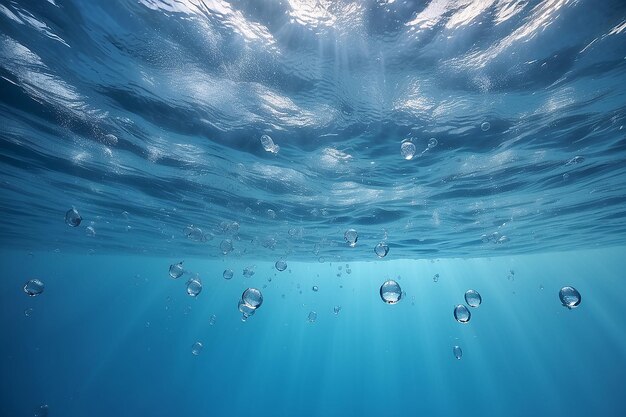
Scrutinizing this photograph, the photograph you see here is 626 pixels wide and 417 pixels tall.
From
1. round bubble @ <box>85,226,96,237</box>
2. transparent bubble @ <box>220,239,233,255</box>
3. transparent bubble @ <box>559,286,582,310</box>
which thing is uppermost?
transparent bubble @ <box>220,239,233,255</box>

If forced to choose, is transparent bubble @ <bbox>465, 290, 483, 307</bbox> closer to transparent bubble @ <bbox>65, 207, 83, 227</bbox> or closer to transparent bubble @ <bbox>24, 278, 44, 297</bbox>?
transparent bubble @ <bbox>65, 207, 83, 227</bbox>

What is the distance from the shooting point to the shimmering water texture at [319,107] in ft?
21.9

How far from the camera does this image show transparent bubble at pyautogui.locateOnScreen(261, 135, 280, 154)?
438 inches

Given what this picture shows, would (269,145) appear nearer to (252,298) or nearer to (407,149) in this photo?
(407,149)

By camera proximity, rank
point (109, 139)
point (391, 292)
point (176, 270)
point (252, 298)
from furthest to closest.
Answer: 1. point (176, 270)
2. point (109, 139)
3. point (252, 298)
4. point (391, 292)

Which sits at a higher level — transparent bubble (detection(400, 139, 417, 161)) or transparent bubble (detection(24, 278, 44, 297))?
transparent bubble (detection(400, 139, 417, 161))

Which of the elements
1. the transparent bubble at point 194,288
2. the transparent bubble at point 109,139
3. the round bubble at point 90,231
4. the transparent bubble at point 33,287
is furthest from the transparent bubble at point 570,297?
the round bubble at point 90,231

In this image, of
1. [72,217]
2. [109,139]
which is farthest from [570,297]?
[109,139]

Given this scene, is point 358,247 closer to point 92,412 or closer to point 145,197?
point 145,197

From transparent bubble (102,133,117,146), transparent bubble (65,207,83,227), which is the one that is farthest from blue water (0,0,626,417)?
transparent bubble (65,207,83,227)

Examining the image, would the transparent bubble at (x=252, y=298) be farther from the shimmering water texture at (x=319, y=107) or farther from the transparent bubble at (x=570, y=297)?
the transparent bubble at (x=570, y=297)

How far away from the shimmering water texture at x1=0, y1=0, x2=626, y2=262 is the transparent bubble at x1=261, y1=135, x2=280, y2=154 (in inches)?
2.5

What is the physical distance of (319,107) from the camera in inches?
372

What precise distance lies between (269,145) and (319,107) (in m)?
2.88
